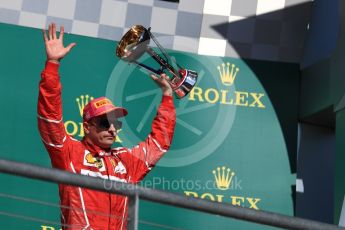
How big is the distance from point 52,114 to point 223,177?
10.3ft

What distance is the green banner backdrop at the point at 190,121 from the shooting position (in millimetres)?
6137

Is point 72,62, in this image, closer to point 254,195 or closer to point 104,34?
point 104,34

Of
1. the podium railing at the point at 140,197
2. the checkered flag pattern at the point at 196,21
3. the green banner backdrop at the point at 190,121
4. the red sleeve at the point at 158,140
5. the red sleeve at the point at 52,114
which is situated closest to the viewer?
the podium railing at the point at 140,197

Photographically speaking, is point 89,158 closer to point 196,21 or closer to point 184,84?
point 184,84

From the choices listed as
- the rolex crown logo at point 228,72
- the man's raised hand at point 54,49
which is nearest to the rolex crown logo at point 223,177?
the rolex crown logo at point 228,72

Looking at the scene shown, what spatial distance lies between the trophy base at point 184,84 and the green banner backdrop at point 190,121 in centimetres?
145

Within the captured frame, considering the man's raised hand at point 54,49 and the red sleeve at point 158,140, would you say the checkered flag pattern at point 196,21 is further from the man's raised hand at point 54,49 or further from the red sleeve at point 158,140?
the man's raised hand at point 54,49

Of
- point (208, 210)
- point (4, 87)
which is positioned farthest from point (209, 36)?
point (208, 210)

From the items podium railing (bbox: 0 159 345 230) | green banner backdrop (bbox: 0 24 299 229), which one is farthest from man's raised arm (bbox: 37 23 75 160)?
green banner backdrop (bbox: 0 24 299 229)

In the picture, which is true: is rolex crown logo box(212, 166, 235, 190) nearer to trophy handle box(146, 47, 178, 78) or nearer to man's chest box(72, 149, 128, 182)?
trophy handle box(146, 47, 178, 78)

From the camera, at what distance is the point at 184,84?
4816 millimetres

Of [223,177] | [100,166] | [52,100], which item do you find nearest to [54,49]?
[52,100]

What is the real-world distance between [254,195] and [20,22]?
98.5 inches

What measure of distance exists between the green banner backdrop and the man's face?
7.99 feet
